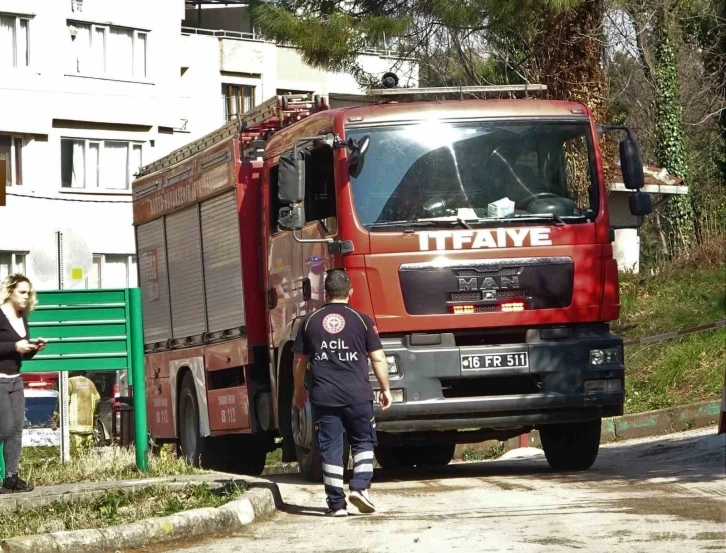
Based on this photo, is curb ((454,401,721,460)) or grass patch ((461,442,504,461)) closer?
curb ((454,401,721,460))

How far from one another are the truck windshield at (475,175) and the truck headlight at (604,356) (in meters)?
1.03

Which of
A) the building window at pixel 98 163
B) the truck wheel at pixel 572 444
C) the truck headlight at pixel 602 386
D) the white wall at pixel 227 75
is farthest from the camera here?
the white wall at pixel 227 75

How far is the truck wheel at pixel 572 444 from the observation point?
13055mm

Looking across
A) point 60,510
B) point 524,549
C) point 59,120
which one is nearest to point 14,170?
point 59,120

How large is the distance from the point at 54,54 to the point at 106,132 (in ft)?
8.59

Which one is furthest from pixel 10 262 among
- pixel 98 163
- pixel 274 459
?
pixel 274 459

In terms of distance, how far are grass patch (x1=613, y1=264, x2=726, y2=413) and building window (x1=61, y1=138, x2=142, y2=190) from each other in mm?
19423

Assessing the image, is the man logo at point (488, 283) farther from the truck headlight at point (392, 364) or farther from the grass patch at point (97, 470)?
the grass patch at point (97, 470)

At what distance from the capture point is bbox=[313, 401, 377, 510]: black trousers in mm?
9977

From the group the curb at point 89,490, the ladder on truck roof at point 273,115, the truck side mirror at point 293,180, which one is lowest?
the curb at point 89,490

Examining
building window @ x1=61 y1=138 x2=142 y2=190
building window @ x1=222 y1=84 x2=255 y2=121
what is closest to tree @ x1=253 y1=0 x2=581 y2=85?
building window @ x1=61 y1=138 x2=142 y2=190

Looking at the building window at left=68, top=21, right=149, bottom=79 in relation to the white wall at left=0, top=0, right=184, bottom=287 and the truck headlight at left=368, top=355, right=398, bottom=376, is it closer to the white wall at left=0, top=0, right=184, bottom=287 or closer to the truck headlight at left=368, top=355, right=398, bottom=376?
the white wall at left=0, top=0, right=184, bottom=287

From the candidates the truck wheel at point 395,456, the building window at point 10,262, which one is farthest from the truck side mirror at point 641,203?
the building window at point 10,262

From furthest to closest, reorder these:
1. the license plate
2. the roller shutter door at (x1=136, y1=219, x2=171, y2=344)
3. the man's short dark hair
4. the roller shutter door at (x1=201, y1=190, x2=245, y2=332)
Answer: the roller shutter door at (x1=136, y1=219, x2=171, y2=344)
the roller shutter door at (x1=201, y1=190, x2=245, y2=332)
the license plate
the man's short dark hair
